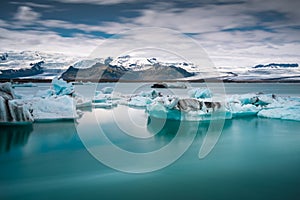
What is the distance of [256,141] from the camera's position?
6480 millimetres

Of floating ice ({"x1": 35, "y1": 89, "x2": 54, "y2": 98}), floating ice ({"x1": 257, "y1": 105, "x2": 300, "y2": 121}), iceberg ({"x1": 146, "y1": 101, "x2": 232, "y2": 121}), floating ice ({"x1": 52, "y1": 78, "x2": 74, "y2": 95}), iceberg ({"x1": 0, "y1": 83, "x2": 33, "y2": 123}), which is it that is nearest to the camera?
iceberg ({"x1": 0, "y1": 83, "x2": 33, "y2": 123})

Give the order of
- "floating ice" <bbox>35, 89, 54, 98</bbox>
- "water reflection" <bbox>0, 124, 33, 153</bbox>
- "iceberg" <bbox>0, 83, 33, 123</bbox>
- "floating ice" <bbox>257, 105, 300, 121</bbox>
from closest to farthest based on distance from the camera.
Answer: "water reflection" <bbox>0, 124, 33, 153</bbox> → "iceberg" <bbox>0, 83, 33, 123</bbox> → "floating ice" <bbox>257, 105, 300, 121</bbox> → "floating ice" <bbox>35, 89, 54, 98</bbox>

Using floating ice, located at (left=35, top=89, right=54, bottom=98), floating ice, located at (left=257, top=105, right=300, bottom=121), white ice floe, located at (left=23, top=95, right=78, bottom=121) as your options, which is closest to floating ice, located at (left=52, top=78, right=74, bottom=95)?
floating ice, located at (left=35, top=89, right=54, bottom=98)

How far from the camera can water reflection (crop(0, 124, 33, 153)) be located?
5.74m

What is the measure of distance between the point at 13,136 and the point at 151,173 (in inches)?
163

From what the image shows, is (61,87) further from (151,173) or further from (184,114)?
(151,173)

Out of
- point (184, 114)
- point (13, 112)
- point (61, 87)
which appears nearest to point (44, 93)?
point (61, 87)

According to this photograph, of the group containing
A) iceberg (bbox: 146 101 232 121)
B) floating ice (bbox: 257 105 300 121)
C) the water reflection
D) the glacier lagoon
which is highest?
floating ice (bbox: 257 105 300 121)

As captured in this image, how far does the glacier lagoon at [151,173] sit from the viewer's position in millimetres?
3346

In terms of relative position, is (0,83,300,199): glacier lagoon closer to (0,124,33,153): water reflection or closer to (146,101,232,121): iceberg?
(0,124,33,153): water reflection

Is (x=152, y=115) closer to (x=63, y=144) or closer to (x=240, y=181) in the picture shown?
(x=63, y=144)

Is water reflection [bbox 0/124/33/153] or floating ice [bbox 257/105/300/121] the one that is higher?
floating ice [bbox 257/105/300/121]

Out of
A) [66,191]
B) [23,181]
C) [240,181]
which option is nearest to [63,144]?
[23,181]

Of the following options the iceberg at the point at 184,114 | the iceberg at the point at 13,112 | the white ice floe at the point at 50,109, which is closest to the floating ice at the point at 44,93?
the white ice floe at the point at 50,109
